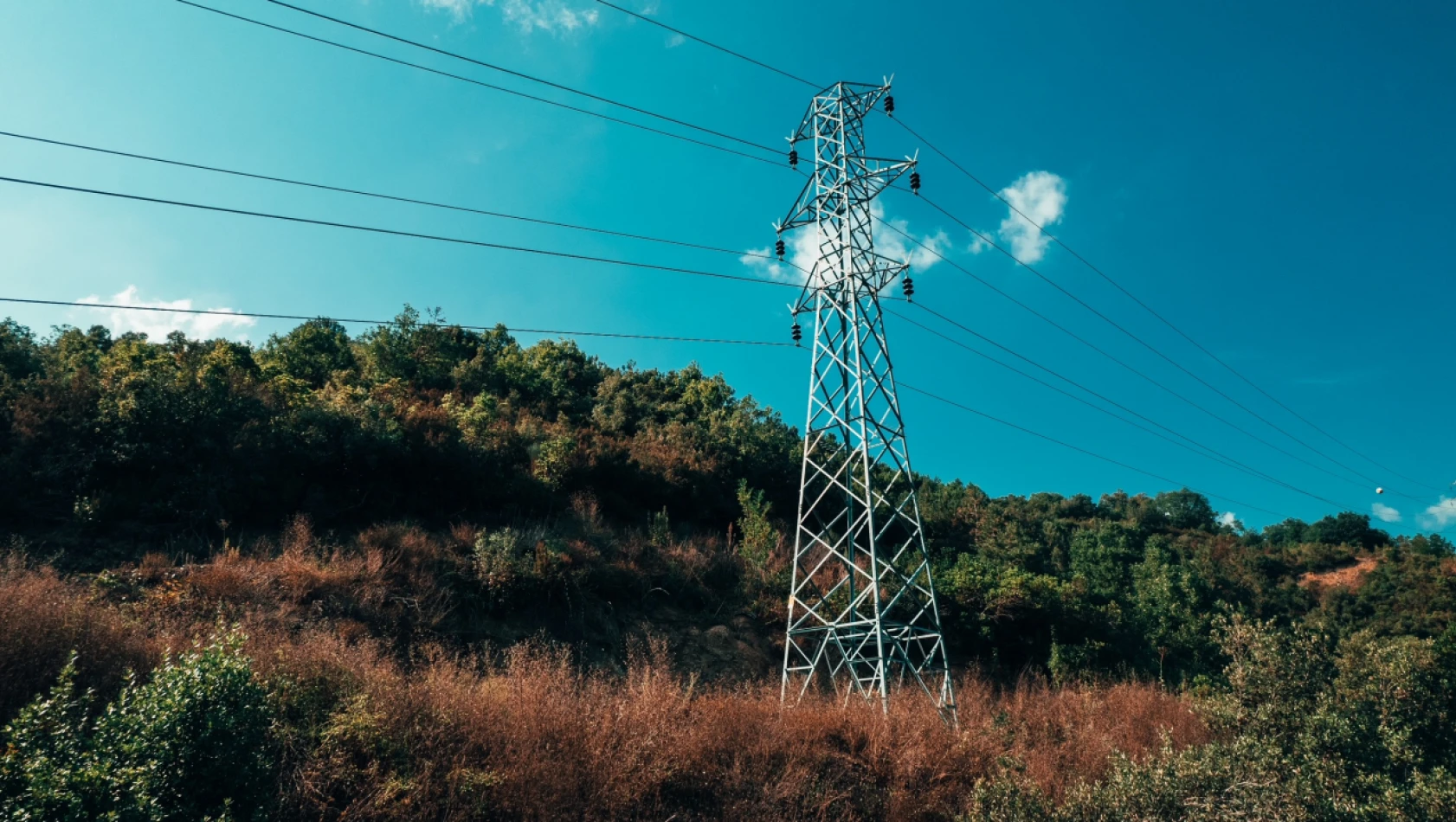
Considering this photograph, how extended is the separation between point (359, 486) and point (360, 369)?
13.0 m

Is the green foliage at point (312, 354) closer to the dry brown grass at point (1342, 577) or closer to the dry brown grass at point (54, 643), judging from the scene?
the dry brown grass at point (54, 643)

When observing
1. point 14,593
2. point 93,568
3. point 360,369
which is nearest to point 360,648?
point 14,593

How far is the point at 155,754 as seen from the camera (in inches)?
264

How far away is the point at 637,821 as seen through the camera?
31.6ft

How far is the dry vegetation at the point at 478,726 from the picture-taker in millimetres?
9031

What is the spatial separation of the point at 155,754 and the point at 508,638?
9866 millimetres

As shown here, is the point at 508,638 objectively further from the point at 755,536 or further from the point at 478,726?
the point at 755,536

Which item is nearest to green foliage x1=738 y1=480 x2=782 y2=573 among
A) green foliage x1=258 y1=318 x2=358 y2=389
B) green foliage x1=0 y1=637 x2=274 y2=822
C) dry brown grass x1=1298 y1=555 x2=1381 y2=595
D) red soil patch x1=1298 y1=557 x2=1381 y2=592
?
green foliage x1=0 y1=637 x2=274 y2=822

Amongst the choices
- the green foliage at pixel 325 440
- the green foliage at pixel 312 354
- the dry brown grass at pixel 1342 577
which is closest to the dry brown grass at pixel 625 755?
the green foliage at pixel 325 440

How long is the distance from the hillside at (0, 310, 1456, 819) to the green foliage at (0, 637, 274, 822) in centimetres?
4

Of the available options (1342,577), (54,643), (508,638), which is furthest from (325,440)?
(1342,577)

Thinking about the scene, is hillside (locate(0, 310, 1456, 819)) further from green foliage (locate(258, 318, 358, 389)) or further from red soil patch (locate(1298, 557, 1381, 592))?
red soil patch (locate(1298, 557, 1381, 592))

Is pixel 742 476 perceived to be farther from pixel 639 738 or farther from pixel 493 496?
pixel 639 738

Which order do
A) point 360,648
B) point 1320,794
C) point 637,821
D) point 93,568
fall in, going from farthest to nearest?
point 93,568, point 360,648, point 1320,794, point 637,821
